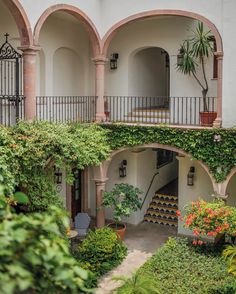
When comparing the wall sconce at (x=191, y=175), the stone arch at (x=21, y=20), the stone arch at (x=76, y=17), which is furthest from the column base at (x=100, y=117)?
the stone arch at (x=21, y=20)

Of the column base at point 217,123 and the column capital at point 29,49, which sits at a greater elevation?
the column capital at point 29,49

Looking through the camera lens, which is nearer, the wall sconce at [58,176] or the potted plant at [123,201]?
the potted plant at [123,201]

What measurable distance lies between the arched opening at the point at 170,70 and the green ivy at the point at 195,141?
3.94 feet

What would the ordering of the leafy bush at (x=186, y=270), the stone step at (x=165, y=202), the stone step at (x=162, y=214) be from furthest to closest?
1. the stone step at (x=165, y=202)
2. the stone step at (x=162, y=214)
3. the leafy bush at (x=186, y=270)

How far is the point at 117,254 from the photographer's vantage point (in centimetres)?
1165

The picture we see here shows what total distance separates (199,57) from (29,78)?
5.67 m

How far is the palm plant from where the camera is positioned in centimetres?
1245

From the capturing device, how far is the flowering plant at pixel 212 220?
10.4 m

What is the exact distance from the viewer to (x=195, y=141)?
11.9 m

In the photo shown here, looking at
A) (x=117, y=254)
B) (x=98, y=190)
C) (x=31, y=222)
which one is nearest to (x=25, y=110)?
(x=98, y=190)

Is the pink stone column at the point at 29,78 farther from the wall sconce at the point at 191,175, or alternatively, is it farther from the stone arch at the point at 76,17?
the wall sconce at the point at 191,175

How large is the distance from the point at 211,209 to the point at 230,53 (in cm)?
461

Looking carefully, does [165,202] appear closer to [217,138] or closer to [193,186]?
[193,186]

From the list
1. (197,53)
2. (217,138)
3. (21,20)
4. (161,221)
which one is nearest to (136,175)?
(161,221)
